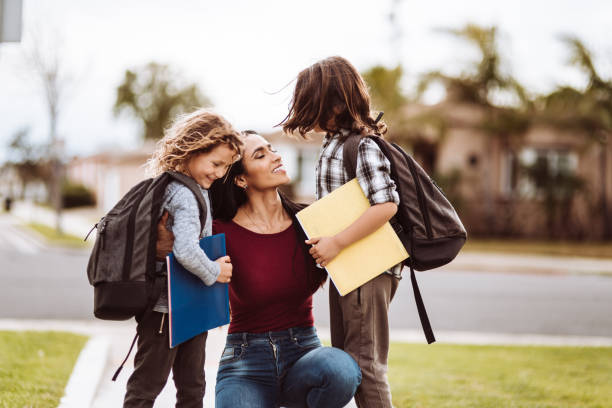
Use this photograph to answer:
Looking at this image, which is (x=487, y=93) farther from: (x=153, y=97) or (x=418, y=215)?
(x=153, y=97)

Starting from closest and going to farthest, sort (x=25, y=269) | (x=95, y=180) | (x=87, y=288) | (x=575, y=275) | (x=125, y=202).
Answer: (x=125, y=202)
(x=87, y=288)
(x=25, y=269)
(x=575, y=275)
(x=95, y=180)

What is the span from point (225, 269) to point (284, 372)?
1.80 feet

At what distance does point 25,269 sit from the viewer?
12477 millimetres

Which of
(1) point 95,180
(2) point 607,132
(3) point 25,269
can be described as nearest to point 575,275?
(2) point 607,132

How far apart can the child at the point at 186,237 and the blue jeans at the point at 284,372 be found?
18 cm

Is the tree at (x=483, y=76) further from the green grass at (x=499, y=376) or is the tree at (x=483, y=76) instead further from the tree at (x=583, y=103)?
the green grass at (x=499, y=376)

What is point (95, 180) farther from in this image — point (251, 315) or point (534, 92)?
point (251, 315)

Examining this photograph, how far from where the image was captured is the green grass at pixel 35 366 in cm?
397

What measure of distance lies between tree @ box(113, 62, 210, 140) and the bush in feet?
33.8

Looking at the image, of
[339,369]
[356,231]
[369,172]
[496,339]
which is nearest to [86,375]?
[339,369]

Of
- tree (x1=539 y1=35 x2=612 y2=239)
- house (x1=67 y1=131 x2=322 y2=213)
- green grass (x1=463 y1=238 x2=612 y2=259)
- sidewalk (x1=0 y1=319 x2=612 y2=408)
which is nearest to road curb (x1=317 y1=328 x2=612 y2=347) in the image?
sidewalk (x1=0 y1=319 x2=612 y2=408)

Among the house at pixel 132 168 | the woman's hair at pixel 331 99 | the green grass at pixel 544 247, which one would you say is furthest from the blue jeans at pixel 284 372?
the green grass at pixel 544 247

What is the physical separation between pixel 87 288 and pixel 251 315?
790 cm

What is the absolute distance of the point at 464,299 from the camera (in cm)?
1011
